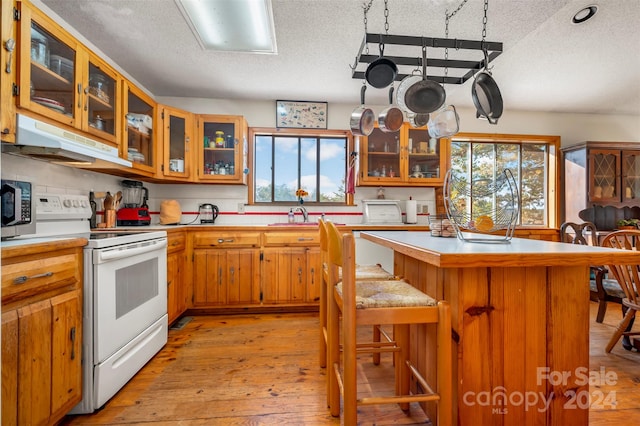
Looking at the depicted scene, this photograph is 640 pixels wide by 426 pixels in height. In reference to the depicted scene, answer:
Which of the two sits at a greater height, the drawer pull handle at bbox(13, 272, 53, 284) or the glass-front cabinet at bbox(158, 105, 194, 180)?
the glass-front cabinet at bbox(158, 105, 194, 180)

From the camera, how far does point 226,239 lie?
290 cm

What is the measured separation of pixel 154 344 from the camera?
6.66ft

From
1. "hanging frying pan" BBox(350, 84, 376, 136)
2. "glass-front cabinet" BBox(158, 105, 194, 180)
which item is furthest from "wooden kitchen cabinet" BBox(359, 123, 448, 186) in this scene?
"glass-front cabinet" BBox(158, 105, 194, 180)

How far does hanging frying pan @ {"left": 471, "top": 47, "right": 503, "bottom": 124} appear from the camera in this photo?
1.79m

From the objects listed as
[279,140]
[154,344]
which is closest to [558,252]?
[154,344]

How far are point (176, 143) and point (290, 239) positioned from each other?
5.10 feet

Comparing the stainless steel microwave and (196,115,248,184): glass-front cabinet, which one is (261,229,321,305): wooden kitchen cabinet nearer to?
(196,115,248,184): glass-front cabinet

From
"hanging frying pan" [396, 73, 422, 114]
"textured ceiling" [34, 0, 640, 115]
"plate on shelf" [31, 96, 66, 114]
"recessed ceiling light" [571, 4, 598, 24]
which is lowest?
"plate on shelf" [31, 96, 66, 114]

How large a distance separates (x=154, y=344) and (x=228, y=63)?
2355 millimetres

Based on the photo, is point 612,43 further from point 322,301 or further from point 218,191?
point 218,191

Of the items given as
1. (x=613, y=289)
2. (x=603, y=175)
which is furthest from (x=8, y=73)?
(x=603, y=175)

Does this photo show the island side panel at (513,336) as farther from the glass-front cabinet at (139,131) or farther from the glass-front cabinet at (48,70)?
the glass-front cabinet at (139,131)

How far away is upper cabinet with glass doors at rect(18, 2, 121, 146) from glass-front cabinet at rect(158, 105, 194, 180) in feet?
2.08

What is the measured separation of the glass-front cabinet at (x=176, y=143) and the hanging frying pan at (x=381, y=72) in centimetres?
211
